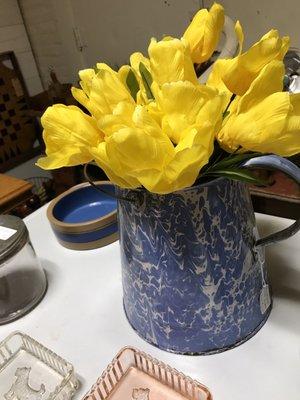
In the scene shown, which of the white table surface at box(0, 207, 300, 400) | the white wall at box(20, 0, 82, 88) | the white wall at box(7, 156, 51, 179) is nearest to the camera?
the white table surface at box(0, 207, 300, 400)

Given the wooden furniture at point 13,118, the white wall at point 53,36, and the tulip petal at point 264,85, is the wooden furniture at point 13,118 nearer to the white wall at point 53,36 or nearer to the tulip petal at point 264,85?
the white wall at point 53,36

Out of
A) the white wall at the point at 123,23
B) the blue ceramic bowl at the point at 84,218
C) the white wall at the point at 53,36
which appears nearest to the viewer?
the blue ceramic bowl at the point at 84,218

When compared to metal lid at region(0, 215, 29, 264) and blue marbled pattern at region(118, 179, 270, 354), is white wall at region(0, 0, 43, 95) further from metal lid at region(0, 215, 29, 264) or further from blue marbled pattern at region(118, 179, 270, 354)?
blue marbled pattern at region(118, 179, 270, 354)

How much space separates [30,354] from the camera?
52cm

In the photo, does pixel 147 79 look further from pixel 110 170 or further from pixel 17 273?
pixel 17 273

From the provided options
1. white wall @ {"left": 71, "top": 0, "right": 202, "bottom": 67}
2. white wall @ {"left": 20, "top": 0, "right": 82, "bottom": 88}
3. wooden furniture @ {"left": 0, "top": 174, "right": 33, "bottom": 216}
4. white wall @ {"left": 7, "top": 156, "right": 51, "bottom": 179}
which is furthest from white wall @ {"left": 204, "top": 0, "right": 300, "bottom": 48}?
white wall @ {"left": 7, "top": 156, "right": 51, "bottom": 179}

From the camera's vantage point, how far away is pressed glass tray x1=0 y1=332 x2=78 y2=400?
0.46 m

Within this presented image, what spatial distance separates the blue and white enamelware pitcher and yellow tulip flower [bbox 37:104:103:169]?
0.20ft

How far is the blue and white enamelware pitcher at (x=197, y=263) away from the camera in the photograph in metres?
0.40

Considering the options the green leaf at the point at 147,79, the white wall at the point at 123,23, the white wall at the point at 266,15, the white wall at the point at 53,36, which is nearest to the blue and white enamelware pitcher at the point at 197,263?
the green leaf at the point at 147,79

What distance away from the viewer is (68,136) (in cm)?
40

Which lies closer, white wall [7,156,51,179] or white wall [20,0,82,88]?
white wall [20,0,82,88]

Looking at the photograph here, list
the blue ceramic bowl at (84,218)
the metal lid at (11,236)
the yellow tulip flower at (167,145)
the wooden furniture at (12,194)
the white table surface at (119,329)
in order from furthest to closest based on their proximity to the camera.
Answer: the wooden furniture at (12,194) < the blue ceramic bowl at (84,218) < the metal lid at (11,236) < the white table surface at (119,329) < the yellow tulip flower at (167,145)

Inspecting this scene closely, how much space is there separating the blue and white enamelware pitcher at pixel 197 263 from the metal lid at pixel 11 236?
19cm
